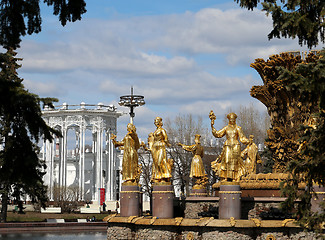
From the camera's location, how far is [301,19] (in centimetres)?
1400

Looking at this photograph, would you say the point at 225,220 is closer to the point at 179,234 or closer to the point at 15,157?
the point at 179,234

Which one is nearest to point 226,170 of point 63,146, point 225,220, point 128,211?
point 225,220

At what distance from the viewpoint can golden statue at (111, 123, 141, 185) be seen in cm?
2436

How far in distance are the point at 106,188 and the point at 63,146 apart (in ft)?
26.7

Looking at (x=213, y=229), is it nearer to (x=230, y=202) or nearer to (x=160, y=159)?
(x=230, y=202)

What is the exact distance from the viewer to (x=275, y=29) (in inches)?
582

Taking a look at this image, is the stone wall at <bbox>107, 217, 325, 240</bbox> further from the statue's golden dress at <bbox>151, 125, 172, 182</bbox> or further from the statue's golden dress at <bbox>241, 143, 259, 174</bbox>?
the statue's golden dress at <bbox>241, 143, 259, 174</bbox>

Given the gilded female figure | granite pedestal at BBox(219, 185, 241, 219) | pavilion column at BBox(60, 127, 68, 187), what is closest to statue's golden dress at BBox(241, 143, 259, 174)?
the gilded female figure

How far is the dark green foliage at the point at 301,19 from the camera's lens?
46.1ft

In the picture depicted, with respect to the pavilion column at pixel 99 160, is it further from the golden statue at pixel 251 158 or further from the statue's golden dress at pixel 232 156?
the statue's golden dress at pixel 232 156

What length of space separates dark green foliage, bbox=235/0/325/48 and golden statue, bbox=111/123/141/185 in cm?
1092

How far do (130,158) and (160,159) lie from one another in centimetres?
203

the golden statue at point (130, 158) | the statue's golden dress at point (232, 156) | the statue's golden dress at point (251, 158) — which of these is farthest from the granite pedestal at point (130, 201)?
the statue's golden dress at point (251, 158)

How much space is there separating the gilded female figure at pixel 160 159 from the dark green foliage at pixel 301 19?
9190mm
